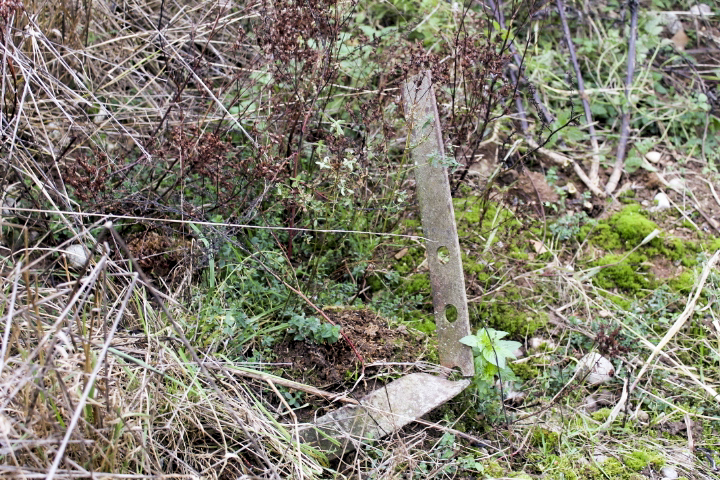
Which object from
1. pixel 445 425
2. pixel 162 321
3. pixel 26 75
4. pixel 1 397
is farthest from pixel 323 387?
pixel 26 75

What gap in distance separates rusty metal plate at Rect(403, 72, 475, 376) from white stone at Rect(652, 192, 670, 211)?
1964mm

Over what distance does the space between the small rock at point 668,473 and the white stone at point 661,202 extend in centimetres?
194

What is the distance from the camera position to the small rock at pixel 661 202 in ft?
13.5

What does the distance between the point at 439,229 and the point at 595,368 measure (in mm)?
1037

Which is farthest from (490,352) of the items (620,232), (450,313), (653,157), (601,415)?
(653,157)

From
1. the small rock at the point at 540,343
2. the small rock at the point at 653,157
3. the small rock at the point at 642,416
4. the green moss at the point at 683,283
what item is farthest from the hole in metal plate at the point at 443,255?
the small rock at the point at 653,157

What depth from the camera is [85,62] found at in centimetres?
370

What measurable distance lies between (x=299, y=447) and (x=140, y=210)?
148 centimetres

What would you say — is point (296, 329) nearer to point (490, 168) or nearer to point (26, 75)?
point (26, 75)

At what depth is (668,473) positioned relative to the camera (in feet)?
8.70

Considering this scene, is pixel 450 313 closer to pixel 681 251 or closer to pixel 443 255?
pixel 443 255

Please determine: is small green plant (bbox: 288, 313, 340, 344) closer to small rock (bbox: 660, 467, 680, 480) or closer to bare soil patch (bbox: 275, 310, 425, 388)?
bare soil patch (bbox: 275, 310, 425, 388)

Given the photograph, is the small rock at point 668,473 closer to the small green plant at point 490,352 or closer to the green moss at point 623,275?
the small green plant at point 490,352

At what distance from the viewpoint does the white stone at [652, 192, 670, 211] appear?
412cm
